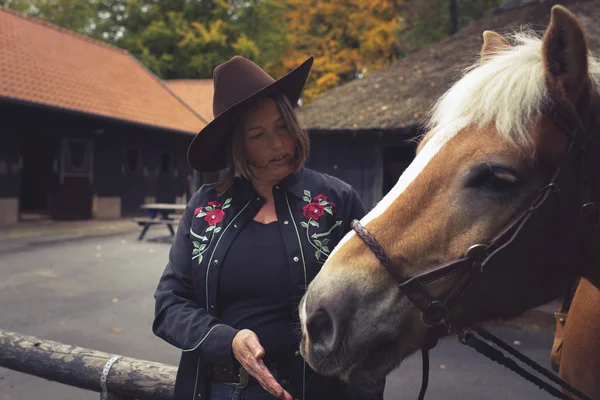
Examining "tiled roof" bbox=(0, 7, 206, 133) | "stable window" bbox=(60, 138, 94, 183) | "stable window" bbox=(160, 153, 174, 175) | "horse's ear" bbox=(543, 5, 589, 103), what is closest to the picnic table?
"tiled roof" bbox=(0, 7, 206, 133)

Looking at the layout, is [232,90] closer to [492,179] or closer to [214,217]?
[214,217]

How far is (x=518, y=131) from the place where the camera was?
113 centimetres

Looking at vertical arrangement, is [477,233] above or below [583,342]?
above

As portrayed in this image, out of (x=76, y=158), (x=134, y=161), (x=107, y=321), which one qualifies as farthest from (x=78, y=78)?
(x=107, y=321)

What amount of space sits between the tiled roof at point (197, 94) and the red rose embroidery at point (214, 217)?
70.7ft

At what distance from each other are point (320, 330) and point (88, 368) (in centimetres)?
153

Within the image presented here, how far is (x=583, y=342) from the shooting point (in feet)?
5.17

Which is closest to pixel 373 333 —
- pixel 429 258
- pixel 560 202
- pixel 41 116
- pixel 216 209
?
pixel 429 258

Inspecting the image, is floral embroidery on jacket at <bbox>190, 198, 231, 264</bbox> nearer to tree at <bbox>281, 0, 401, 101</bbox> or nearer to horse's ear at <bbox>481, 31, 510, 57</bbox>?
horse's ear at <bbox>481, 31, 510, 57</bbox>

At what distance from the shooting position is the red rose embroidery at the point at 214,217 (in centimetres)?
160

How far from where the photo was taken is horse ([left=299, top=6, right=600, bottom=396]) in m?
1.13

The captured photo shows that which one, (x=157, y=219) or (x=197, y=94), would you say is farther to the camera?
(x=197, y=94)

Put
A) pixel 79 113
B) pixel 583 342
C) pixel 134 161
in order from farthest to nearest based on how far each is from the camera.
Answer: pixel 134 161 < pixel 79 113 < pixel 583 342

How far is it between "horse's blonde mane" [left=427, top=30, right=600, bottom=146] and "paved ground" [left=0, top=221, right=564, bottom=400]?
112 inches
